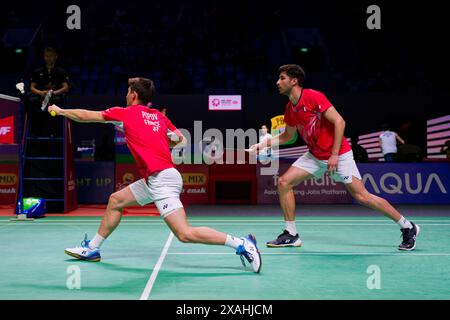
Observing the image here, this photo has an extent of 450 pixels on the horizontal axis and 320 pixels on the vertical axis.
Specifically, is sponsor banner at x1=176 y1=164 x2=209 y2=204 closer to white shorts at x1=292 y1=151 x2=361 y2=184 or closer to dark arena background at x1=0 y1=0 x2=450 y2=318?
dark arena background at x1=0 y1=0 x2=450 y2=318

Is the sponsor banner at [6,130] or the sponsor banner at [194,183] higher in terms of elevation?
the sponsor banner at [6,130]

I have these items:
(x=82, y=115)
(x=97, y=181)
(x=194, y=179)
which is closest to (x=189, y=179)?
(x=194, y=179)

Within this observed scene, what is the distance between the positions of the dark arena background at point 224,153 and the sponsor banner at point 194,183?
0.09 ft

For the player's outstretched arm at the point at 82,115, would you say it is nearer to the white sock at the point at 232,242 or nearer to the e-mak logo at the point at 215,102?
the white sock at the point at 232,242

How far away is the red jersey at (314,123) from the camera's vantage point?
6.43 metres

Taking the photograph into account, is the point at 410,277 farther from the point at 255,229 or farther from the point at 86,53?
the point at 86,53

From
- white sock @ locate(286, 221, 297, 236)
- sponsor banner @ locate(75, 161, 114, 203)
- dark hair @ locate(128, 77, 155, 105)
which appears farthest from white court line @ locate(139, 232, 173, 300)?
sponsor banner @ locate(75, 161, 114, 203)

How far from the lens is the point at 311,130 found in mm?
6582

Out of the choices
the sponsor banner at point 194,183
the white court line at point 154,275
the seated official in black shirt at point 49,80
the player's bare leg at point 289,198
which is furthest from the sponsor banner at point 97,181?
the player's bare leg at point 289,198

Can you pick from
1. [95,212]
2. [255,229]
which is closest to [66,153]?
[95,212]

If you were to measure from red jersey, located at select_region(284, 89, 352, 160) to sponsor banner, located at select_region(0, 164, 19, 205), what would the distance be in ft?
24.5

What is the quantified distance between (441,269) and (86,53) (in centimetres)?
2018

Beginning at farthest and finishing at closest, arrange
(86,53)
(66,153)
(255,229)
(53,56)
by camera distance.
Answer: (86,53) < (66,153) < (53,56) < (255,229)

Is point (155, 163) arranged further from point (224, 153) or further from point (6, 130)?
point (224, 153)
